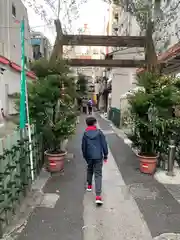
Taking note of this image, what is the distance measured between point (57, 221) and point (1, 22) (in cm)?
1439

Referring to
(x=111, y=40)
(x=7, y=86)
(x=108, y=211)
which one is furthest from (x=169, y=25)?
(x=108, y=211)

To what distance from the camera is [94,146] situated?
16.9ft

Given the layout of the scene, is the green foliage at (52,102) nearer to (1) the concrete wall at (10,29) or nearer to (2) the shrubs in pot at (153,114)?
(2) the shrubs in pot at (153,114)

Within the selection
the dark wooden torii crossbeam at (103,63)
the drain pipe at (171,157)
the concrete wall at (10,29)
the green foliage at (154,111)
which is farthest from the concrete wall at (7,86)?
Answer: the drain pipe at (171,157)

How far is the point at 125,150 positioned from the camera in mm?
10297

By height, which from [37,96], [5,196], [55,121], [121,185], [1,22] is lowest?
[121,185]

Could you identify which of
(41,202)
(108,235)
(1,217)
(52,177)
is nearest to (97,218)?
(108,235)

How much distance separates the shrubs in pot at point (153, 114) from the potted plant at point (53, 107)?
5.79ft

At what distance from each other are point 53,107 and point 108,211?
326cm

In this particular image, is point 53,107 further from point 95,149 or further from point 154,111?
point 154,111

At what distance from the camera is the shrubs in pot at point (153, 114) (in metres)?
6.76

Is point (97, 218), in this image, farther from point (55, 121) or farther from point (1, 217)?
point (55, 121)

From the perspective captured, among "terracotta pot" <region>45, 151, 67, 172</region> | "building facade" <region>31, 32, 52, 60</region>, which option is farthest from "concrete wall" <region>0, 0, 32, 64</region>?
"terracotta pot" <region>45, 151, 67, 172</region>

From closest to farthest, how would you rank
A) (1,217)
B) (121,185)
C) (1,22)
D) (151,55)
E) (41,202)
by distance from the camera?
1. (1,217)
2. (41,202)
3. (121,185)
4. (151,55)
5. (1,22)
